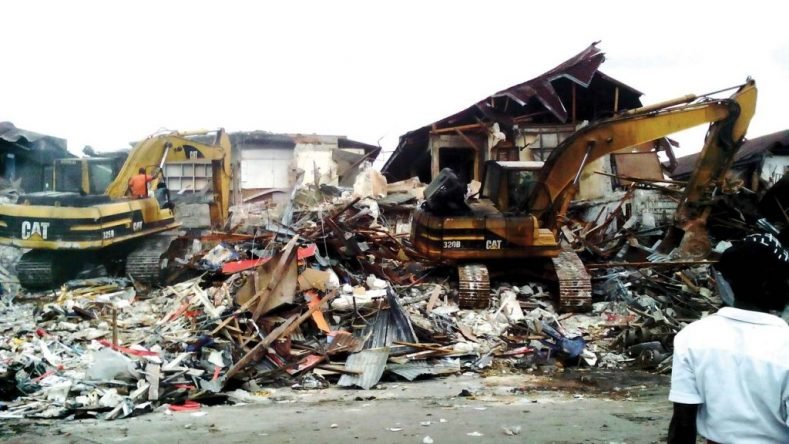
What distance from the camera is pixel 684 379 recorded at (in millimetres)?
2184

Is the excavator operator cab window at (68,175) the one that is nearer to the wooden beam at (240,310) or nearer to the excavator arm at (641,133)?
the wooden beam at (240,310)

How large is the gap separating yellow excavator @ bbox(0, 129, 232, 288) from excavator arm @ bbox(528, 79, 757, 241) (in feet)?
21.9

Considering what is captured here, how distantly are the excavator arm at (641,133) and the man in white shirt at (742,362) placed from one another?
8.52 meters

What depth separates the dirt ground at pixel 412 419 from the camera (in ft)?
14.9

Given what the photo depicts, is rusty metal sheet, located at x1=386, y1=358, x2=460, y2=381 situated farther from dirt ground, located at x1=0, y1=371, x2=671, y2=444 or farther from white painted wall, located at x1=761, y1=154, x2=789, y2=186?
white painted wall, located at x1=761, y1=154, x2=789, y2=186

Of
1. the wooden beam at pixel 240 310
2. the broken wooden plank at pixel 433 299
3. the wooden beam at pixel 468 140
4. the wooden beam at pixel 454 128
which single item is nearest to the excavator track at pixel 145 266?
the wooden beam at pixel 240 310

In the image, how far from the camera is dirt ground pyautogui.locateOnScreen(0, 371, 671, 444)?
178 inches

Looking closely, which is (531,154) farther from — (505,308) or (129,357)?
(129,357)

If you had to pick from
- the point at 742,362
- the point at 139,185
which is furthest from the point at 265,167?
the point at 742,362

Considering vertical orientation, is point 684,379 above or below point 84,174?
below

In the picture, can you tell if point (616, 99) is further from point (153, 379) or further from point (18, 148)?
point (18, 148)

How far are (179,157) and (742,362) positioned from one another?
511 inches

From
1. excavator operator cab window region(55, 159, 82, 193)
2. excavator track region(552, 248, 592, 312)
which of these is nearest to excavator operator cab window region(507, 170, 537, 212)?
excavator track region(552, 248, 592, 312)

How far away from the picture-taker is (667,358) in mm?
7223
